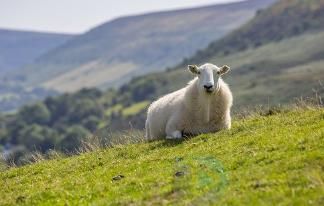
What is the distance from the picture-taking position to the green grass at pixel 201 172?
35.5 feet

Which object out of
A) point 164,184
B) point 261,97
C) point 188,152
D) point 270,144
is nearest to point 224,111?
point 188,152

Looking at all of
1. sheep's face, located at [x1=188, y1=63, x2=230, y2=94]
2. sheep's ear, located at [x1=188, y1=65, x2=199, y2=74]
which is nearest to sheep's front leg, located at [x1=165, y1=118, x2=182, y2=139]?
sheep's face, located at [x1=188, y1=63, x2=230, y2=94]

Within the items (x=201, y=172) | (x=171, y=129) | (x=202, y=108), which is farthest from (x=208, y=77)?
(x=201, y=172)

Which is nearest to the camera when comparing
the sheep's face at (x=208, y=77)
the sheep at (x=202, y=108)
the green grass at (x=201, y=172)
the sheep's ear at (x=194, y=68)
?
the green grass at (x=201, y=172)

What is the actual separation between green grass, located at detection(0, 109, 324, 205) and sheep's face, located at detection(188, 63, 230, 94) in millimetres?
1602

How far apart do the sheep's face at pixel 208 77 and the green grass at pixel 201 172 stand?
5.25 ft

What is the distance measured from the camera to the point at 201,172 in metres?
12.9

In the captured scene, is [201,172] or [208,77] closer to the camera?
[201,172]

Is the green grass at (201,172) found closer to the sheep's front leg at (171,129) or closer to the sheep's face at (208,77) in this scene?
the sheep's front leg at (171,129)

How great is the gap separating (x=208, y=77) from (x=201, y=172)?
7.11 m

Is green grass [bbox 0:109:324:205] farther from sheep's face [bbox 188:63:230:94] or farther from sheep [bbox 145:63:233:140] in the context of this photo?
sheep's face [bbox 188:63:230:94]

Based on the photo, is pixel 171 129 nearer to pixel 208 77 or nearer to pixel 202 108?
pixel 202 108

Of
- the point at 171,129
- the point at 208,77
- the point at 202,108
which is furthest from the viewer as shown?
the point at 171,129

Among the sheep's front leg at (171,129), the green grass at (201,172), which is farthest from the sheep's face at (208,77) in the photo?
the green grass at (201,172)
